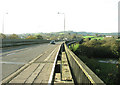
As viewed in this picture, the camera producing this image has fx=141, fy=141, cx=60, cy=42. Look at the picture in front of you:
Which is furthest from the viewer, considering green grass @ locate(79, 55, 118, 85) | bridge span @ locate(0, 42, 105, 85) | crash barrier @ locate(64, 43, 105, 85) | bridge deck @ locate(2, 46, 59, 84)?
green grass @ locate(79, 55, 118, 85)

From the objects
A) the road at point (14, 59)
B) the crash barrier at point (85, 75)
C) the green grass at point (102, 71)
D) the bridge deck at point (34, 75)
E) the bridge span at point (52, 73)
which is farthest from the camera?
the green grass at point (102, 71)

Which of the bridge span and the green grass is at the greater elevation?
the bridge span

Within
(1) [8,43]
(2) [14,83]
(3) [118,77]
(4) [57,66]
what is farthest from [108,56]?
(2) [14,83]

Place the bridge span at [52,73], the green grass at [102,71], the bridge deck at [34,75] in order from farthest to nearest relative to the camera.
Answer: the green grass at [102,71]
the bridge deck at [34,75]
the bridge span at [52,73]

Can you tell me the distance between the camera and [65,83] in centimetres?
492

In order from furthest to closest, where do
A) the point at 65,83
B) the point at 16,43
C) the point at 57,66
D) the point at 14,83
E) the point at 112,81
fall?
the point at 16,43 < the point at 112,81 < the point at 57,66 < the point at 14,83 < the point at 65,83

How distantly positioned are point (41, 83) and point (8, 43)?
2235cm

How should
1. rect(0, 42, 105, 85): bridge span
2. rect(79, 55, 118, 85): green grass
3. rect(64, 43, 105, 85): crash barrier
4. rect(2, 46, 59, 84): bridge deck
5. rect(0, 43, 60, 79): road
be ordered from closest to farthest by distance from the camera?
rect(64, 43, 105, 85): crash barrier, rect(0, 42, 105, 85): bridge span, rect(2, 46, 59, 84): bridge deck, rect(0, 43, 60, 79): road, rect(79, 55, 118, 85): green grass

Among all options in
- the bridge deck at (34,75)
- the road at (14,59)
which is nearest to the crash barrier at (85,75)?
the bridge deck at (34,75)

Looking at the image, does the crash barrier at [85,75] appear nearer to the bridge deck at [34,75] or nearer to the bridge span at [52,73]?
the bridge span at [52,73]

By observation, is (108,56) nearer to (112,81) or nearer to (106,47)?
(106,47)

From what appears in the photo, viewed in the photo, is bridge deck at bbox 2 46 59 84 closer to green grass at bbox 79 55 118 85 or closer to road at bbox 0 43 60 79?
road at bbox 0 43 60 79

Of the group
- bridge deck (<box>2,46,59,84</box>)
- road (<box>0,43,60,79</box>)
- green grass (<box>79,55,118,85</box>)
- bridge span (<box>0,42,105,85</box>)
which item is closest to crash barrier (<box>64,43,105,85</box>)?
bridge span (<box>0,42,105,85</box>)

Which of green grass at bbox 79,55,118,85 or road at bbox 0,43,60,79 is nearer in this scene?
road at bbox 0,43,60,79
